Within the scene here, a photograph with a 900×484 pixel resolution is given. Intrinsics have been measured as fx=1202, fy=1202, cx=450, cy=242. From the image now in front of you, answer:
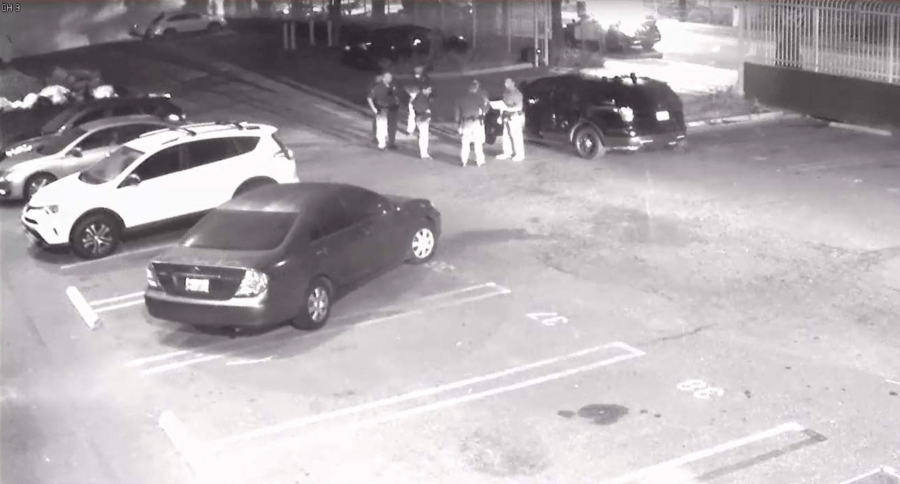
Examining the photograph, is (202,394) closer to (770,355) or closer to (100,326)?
(100,326)

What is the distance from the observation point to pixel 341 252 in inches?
530

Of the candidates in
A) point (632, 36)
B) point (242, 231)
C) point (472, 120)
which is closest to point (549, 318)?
point (242, 231)

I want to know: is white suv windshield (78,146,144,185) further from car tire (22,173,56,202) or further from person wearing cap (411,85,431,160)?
person wearing cap (411,85,431,160)

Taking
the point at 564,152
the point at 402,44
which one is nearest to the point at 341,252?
the point at 564,152

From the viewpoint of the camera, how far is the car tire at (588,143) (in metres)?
22.2

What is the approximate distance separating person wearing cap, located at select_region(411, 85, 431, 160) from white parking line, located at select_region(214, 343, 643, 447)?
431 inches

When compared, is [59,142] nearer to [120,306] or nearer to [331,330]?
[120,306]

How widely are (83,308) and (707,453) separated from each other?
323 inches

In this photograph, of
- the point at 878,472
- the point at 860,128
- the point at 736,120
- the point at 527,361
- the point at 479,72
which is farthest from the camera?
the point at 479,72

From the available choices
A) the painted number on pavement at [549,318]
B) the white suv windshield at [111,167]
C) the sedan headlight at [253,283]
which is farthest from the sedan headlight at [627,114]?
the sedan headlight at [253,283]

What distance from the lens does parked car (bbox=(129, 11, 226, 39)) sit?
160 ft

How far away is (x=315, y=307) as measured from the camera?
42.8 feet

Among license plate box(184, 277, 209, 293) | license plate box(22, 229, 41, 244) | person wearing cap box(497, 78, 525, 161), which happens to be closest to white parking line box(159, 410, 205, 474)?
license plate box(184, 277, 209, 293)

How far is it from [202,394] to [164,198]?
6.34 metres
